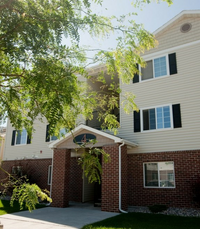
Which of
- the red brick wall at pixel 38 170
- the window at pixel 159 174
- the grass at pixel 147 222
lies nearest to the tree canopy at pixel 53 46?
the grass at pixel 147 222

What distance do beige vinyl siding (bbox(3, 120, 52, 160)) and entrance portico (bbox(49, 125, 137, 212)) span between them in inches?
139

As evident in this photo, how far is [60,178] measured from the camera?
13211 mm

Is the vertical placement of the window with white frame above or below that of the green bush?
above

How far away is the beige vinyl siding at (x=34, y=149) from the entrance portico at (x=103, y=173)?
11.6ft

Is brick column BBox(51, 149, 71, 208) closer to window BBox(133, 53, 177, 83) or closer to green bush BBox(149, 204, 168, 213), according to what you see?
green bush BBox(149, 204, 168, 213)

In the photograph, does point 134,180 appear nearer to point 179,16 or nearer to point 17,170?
point 17,170

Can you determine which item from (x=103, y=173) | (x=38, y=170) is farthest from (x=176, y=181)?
(x=38, y=170)

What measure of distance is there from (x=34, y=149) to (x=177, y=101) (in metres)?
11.0

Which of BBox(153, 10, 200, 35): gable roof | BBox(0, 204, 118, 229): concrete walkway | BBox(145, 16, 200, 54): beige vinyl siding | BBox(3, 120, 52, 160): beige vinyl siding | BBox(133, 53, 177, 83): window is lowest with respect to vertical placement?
BBox(0, 204, 118, 229): concrete walkway

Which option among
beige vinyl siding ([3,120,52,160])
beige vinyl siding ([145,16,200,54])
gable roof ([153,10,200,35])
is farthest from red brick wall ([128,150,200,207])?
gable roof ([153,10,200,35])

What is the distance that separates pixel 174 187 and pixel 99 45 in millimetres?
8994

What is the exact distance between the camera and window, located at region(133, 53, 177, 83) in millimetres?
13227

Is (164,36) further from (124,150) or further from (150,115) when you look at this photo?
(124,150)

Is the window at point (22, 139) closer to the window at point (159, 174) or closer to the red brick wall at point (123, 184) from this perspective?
the red brick wall at point (123, 184)
